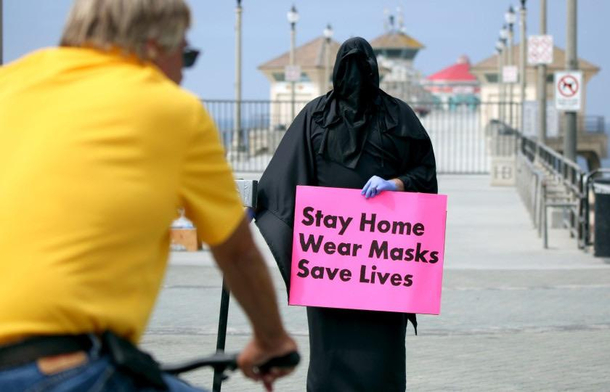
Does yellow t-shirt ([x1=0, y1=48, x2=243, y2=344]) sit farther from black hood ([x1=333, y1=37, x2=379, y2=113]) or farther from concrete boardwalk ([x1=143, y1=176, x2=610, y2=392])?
concrete boardwalk ([x1=143, y1=176, x2=610, y2=392])

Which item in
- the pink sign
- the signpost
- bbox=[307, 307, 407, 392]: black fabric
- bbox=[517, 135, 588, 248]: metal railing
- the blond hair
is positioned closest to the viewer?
the blond hair

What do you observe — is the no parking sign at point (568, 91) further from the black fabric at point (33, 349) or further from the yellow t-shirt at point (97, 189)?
the black fabric at point (33, 349)

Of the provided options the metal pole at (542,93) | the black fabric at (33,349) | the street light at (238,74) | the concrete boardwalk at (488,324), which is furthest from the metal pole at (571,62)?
the black fabric at (33,349)

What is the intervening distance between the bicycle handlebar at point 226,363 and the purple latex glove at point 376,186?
3034 mm

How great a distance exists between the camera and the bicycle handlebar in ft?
8.98

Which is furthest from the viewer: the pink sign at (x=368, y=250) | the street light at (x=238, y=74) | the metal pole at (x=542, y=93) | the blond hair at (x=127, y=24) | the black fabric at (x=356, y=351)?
the street light at (x=238, y=74)

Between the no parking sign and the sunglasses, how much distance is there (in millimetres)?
21160

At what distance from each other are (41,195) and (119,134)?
7.0 inches

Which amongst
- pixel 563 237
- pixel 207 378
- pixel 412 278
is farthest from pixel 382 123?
pixel 563 237

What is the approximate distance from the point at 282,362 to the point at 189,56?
2.18 feet

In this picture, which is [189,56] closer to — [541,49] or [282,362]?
[282,362]

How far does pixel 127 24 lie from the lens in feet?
8.13

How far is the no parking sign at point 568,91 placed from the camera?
76.8 feet

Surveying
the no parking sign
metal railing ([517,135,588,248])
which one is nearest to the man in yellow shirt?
metal railing ([517,135,588,248])
